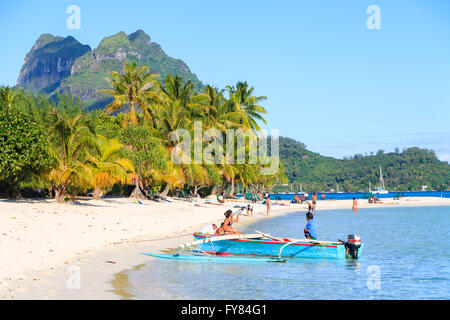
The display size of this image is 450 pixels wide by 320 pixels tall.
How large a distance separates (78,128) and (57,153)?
168 cm

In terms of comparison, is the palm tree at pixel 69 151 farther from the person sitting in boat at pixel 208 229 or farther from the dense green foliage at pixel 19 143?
the person sitting in boat at pixel 208 229

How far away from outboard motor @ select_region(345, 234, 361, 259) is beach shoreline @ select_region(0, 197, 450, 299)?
6604 millimetres

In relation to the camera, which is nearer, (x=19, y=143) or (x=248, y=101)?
(x=19, y=143)

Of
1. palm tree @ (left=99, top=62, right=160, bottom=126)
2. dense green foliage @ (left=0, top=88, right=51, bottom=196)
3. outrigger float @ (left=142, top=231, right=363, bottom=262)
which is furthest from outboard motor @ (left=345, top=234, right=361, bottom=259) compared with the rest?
palm tree @ (left=99, top=62, right=160, bottom=126)

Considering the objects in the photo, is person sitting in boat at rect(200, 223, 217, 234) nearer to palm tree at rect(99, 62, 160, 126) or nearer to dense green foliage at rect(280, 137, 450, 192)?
palm tree at rect(99, 62, 160, 126)

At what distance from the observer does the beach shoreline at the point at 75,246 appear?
970cm

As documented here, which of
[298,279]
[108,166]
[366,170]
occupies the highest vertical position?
[366,170]

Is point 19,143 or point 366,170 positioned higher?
point 366,170

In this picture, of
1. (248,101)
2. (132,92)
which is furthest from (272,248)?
(248,101)

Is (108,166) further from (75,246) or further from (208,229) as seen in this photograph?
(75,246)

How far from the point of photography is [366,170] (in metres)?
147

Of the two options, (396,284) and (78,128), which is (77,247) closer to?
(396,284)

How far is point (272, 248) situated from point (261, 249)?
15.8 inches

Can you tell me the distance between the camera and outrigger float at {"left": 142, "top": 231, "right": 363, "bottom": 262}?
50.2 ft
